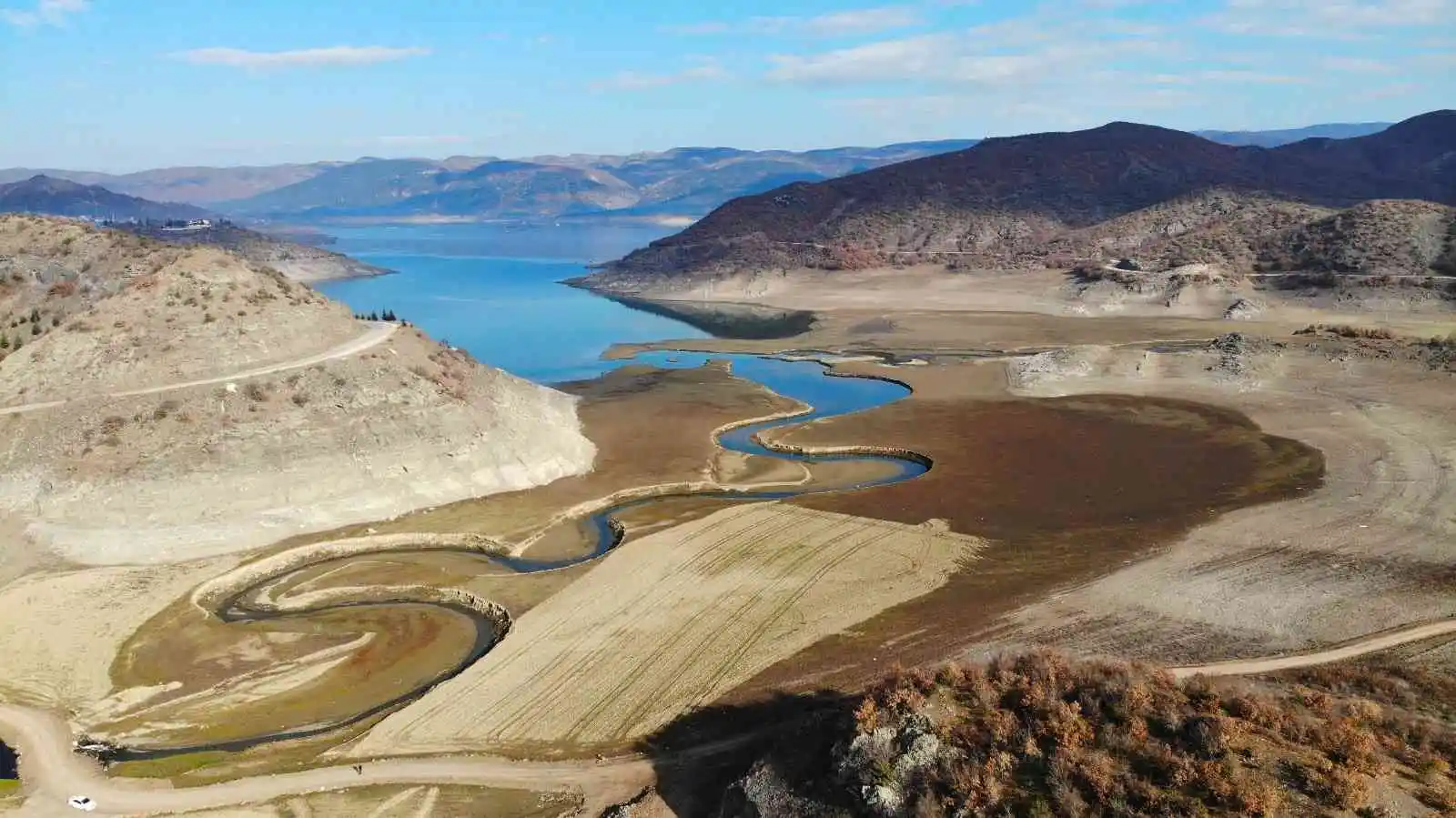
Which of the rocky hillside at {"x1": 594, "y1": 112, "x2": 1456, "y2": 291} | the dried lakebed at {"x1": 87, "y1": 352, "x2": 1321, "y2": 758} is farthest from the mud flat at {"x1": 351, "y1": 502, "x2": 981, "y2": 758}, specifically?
the rocky hillside at {"x1": 594, "y1": 112, "x2": 1456, "y2": 291}

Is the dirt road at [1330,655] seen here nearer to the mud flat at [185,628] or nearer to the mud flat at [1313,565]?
the mud flat at [1313,565]

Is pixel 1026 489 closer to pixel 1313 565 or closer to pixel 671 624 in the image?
pixel 1313 565

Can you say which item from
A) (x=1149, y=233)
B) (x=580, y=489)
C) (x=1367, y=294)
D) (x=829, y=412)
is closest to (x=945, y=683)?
(x=580, y=489)

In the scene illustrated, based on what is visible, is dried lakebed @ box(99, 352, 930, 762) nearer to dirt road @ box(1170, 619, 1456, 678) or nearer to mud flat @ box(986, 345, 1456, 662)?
mud flat @ box(986, 345, 1456, 662)

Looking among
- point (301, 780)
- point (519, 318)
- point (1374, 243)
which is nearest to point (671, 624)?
point (301, 780)

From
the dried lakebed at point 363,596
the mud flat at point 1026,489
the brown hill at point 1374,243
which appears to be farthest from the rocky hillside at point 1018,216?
the dried lakebed at point 363,596

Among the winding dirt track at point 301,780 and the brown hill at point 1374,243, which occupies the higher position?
the brown hill at point 1374,243

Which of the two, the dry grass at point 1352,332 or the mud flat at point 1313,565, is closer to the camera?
the mud flat at point 1313,565
